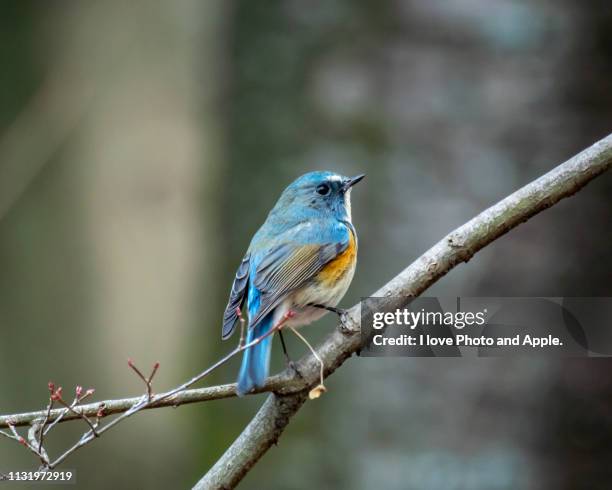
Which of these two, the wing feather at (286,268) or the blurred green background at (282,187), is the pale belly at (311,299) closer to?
the wing feather at (286,268)

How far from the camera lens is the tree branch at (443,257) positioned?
A: 232 centimetres

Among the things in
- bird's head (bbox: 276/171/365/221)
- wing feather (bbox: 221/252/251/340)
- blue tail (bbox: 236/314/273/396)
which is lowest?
blue tail (bbox: 236/314/273/396)

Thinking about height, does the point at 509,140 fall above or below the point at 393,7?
below

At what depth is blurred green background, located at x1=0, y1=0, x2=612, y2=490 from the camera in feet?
13.7

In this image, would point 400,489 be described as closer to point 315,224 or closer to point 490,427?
point 490,427

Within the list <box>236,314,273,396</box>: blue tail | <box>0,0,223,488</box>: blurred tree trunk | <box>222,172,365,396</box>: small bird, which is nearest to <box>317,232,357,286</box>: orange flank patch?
<box>222,172,365,396</box>: small bird

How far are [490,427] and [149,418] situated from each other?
225 cm

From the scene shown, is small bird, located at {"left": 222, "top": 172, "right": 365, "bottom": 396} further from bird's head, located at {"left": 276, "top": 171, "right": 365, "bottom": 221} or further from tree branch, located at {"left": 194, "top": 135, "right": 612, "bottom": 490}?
tree branch, located at {"left": 194, "top": 135, "right": 612, "bottom": 490}

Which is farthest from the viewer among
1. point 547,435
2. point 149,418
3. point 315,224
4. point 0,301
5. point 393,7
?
point 149,418

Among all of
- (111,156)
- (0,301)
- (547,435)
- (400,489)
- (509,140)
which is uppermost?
(111,156)

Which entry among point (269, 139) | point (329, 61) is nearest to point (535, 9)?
point (329, 61)

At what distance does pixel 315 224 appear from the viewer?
3240 millimetres
